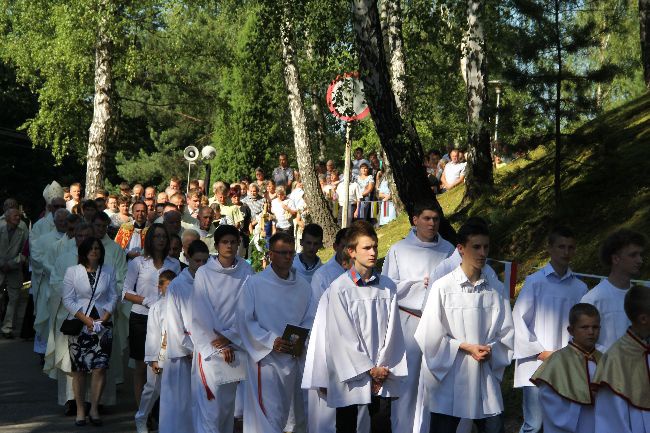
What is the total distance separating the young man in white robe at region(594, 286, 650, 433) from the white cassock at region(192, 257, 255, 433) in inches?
159

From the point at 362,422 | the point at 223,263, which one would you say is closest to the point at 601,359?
the point at 362,422

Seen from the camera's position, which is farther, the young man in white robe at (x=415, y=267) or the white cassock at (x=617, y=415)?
the young man in white robe at (x=415, y=267)

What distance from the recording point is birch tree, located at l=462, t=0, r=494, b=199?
17781 mm

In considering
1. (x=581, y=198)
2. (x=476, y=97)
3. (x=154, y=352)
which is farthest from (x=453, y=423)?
(x=476, y=97)

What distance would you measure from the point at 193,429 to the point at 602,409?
5177 mm

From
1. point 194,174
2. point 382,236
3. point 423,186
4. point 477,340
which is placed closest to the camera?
point 477,340

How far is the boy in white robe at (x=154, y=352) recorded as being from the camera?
38.0 feet

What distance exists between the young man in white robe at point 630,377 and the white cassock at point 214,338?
13.2ft

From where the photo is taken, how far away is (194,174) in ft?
219

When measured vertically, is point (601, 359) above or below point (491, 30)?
below

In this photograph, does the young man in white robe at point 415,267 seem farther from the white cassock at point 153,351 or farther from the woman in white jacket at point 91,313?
the woman in white jacket at point 91,313

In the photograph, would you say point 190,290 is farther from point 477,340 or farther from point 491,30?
point 491,30

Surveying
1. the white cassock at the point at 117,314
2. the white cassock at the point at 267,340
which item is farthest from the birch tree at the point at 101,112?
the white cassock at the point at 267,340

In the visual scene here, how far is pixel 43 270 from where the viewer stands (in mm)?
16844
